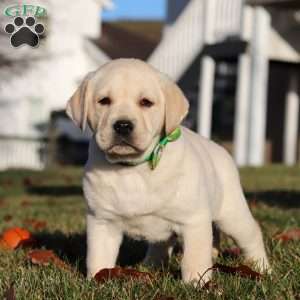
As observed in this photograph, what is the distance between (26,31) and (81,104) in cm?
127

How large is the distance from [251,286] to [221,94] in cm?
1649

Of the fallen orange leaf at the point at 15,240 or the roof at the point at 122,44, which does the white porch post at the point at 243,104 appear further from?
the fallen orange leaf at the point at 15,240

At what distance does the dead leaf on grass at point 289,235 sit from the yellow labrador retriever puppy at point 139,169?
3.91ft

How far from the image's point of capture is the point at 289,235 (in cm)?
438

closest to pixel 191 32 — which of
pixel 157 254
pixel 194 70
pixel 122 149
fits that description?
pixel 194 70

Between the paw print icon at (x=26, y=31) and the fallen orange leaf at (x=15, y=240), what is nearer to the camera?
the paw print icon at (x=26, y=31)

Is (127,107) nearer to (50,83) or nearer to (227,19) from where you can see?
(227,19)

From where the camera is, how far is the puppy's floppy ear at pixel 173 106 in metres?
3.08

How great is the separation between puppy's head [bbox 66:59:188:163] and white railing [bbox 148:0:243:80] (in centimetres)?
1138

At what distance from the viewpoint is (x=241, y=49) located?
1409 centimetres

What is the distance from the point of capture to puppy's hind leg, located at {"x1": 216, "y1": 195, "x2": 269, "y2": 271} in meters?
3.51

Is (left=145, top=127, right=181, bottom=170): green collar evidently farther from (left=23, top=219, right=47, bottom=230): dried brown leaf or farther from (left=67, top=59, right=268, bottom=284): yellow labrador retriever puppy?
(left=23, top=219, right=47, bottom=230): dried brown leaf

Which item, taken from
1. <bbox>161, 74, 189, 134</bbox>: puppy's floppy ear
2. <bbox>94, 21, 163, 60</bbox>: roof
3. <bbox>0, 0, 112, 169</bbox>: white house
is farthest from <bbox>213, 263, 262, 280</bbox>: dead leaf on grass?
<bbox>94, 21, 163, 60</bbox>: roof

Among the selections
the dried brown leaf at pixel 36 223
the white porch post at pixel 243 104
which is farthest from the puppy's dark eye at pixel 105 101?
the white porch post at pixel 243 104
